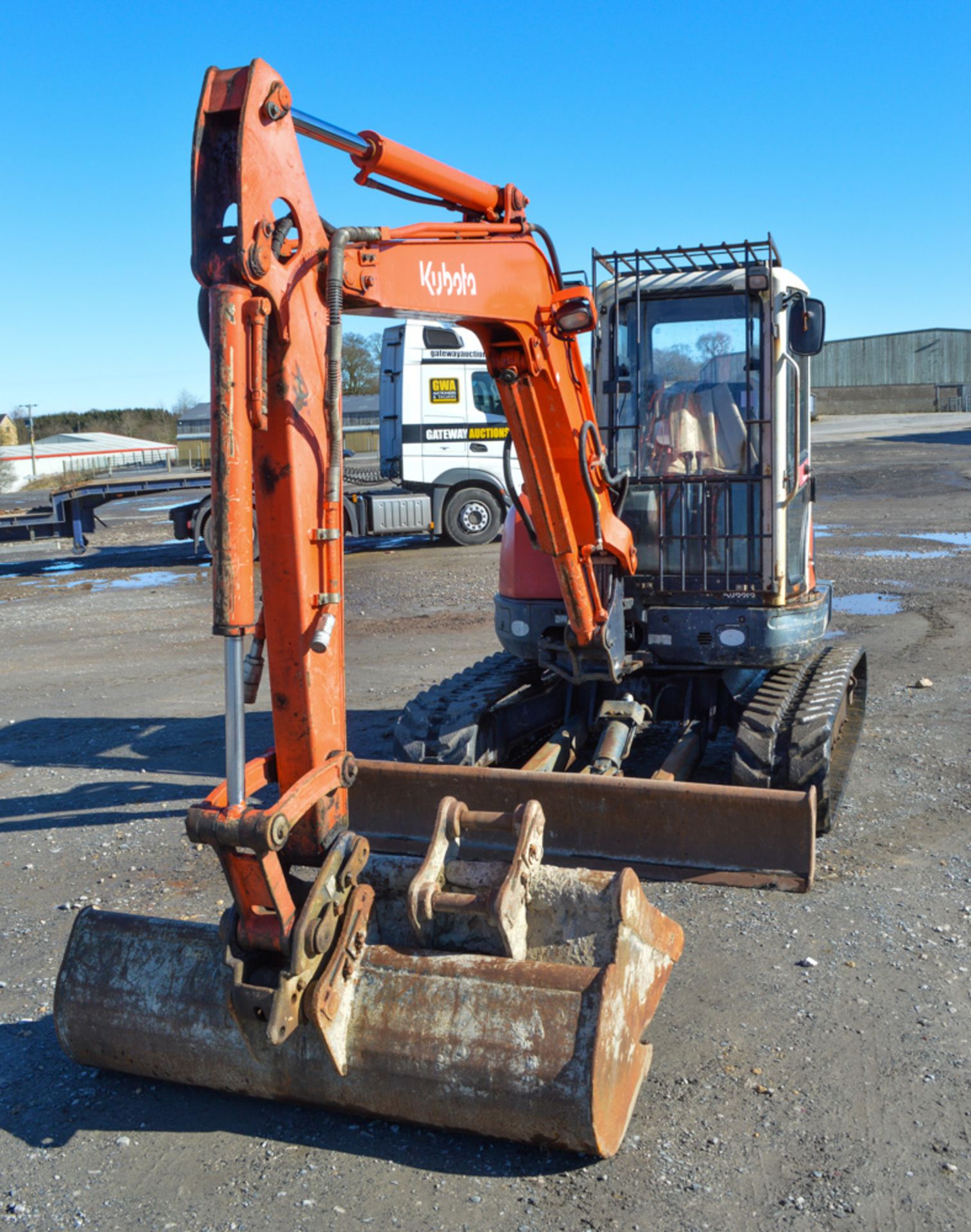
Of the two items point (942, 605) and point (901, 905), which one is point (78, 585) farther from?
point (901, 905)

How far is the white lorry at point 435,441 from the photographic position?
61.2 feet

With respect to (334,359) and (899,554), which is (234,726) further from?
(899,554)

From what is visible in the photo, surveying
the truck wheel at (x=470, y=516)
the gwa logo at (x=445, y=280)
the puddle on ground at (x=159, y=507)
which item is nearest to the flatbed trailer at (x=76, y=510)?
the truck wheel at (x=470, y=516)

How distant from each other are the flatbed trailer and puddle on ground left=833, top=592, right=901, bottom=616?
11.0 m

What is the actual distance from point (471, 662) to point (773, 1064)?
708cm

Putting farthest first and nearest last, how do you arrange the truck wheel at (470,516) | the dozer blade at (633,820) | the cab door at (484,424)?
the truck wheel at (470,516)
the cab door at (484,424)
the dozer blade at (633,820)

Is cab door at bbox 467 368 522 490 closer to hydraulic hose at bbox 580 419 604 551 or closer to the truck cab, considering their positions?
the truck cab

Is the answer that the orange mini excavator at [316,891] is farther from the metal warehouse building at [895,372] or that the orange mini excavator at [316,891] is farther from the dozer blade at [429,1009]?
the metal warehouse building at [895,372]

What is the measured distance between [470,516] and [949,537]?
7.76 meters

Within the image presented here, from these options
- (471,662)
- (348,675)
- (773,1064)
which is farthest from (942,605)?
(773,1064)

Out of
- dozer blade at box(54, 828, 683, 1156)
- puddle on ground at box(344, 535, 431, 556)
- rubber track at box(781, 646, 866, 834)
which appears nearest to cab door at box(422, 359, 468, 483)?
puddle on ground at box(344, 535, 431, 556)

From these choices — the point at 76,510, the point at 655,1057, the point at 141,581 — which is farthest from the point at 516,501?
the point at 76,510

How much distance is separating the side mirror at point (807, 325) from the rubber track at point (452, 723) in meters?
2.59

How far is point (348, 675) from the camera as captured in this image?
35.3ft
